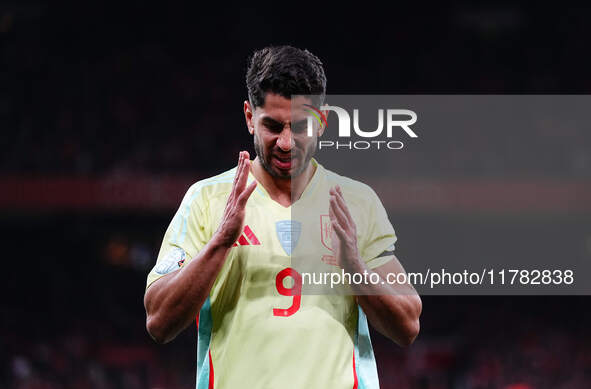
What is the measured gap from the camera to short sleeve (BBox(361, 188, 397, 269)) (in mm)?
2346

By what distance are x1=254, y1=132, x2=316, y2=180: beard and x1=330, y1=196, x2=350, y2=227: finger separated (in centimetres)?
20

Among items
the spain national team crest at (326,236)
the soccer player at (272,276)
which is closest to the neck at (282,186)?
the soccer player at (272,276)

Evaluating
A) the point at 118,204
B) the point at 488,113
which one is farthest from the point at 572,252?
the point at 118,204

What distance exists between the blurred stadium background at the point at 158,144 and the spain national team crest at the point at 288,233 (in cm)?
598

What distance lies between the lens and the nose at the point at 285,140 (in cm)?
225

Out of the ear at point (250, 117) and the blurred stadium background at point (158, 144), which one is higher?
the blurred stadium background at point (158, 144)

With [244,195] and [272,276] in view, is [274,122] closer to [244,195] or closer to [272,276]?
[244,195]

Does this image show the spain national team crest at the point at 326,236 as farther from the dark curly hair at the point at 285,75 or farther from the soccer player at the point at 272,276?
the dark curly hair at the point at 285,75

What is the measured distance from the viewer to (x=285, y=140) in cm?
225

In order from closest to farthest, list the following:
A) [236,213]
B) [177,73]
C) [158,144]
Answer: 1. [236,213]
2. [158,144]
3. [177,73]

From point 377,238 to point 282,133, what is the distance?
43cm

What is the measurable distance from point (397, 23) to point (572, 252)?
25.1ft

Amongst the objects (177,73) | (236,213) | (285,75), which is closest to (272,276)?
(236,213)

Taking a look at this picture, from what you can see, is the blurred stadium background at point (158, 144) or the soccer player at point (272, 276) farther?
the blurred stadium background at point (158, 144)
